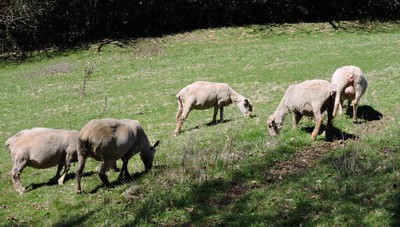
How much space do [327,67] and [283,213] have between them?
19734mm

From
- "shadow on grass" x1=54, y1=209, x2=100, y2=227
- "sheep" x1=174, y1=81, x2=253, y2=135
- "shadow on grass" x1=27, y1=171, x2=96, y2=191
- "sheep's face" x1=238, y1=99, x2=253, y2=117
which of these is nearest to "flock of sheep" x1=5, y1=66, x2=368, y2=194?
"shadow on grass" x1=27, y1=171, x2=96, y2=191

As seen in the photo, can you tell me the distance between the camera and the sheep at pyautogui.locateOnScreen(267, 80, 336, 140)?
12.6 metres

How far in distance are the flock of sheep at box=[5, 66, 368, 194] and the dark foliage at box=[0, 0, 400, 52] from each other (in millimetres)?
35392

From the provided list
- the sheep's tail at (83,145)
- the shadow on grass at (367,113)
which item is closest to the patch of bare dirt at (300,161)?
the shadow on grass at (367,113)

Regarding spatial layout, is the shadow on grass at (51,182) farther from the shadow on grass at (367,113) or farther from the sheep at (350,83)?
the shadow on grass at (367,113)

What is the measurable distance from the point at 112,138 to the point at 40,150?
258cm

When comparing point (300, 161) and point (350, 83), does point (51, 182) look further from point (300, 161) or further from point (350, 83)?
point (350, 83)

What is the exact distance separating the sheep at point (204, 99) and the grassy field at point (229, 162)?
0.50m

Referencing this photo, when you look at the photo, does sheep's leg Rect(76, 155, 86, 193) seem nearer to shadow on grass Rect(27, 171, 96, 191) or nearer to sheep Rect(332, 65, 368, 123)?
shadow on grass Rect(27, 171, 96, 191)

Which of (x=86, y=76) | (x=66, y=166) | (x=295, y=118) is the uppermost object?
(x=295, y=118)

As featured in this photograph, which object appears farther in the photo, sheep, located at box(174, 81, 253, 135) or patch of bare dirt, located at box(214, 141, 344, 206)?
sheep, located at box(174, 81, 253, 135)

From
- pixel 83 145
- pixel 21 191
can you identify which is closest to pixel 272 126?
pixel 83 145

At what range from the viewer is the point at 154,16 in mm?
50375

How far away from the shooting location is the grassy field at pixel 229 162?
9.13m
